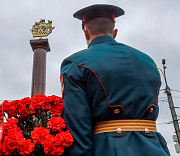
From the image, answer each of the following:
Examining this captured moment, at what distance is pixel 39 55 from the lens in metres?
9.98

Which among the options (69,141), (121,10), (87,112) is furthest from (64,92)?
(121,10)

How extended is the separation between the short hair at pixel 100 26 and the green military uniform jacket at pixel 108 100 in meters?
0.31

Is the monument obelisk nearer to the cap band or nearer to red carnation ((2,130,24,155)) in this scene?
the cap band

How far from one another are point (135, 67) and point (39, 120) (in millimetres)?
892

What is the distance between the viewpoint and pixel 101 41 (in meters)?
2.09

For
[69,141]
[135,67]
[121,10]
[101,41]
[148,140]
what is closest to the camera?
[69,141]

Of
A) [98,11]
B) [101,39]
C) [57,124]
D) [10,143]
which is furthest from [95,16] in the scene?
[10,143]

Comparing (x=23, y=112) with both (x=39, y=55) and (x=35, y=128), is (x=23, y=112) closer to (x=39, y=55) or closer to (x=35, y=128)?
(x=35, y=128)

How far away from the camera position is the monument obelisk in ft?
30.7

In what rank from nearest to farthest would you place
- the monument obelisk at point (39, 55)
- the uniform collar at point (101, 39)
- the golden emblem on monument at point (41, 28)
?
1. the uniform collar at point (101, 39)
2. the monument obelisk at point (39, 55)
3. the golden emblem on monument at point (41, 28)

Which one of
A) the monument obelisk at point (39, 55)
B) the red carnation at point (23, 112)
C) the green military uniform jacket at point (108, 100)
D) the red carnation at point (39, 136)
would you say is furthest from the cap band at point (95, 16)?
the monument obelisk at point (39, 55)

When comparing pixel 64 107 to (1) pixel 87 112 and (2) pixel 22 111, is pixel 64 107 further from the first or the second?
(2) pixel 22 111

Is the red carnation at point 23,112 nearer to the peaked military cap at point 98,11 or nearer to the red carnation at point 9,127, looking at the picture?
the red carnation at point 9,127

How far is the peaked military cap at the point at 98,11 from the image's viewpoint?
2154mm
